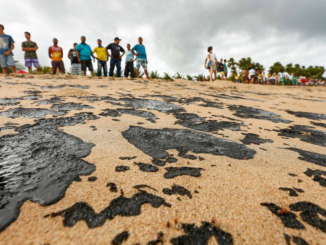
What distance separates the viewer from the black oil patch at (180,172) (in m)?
1.18

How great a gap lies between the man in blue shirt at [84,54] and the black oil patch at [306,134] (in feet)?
20.7

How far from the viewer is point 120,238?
744 mm

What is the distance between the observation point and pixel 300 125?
2443mm

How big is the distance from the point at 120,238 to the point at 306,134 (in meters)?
2.22

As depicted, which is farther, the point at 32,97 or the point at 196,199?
the point at 32,97

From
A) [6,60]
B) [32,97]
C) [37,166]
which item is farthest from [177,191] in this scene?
[6,60]

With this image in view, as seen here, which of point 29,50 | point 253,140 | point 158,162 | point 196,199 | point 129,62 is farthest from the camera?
point 129,62

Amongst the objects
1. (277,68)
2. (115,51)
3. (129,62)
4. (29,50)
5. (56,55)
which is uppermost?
A: (277,68)

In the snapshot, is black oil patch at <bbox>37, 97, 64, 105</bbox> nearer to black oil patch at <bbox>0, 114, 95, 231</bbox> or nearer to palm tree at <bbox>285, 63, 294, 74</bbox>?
black oil patch at <bbox>0, 114, 95, 231</bbox>

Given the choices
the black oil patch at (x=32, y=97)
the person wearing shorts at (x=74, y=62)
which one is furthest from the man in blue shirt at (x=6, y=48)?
the black oil patch at (x=32, y=97)

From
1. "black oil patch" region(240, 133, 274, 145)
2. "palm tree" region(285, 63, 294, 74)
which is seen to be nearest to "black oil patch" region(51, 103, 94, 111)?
"black oil patch" region(240, 133, 274, 145)

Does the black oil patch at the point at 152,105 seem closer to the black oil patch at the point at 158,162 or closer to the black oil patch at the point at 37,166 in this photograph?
the black oil patch at the point at 37,166

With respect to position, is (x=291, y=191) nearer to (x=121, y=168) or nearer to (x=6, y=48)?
(x=121, y=168)

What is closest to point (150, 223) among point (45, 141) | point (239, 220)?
point (239, 220)
